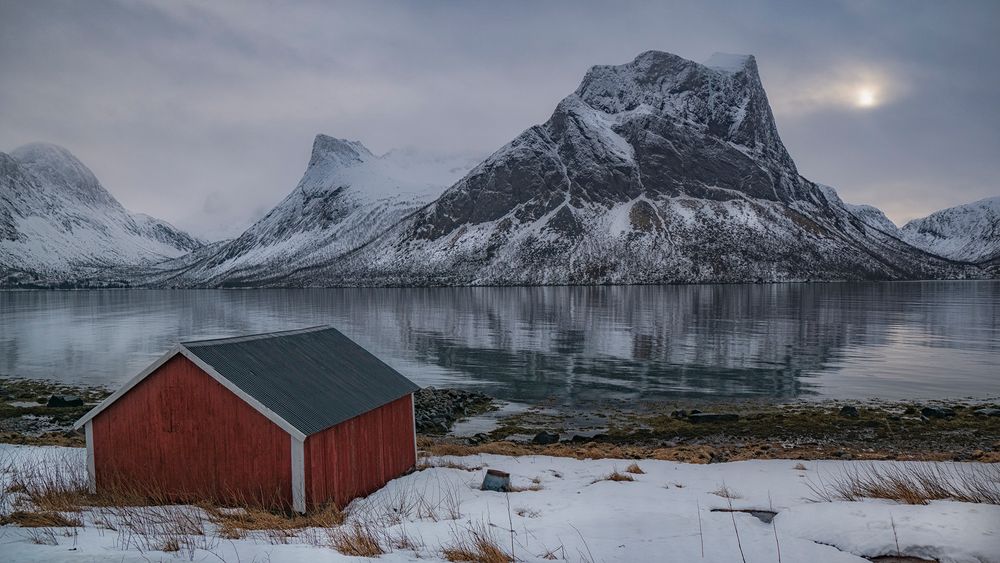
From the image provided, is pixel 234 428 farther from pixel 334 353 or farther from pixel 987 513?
pixel 987 513

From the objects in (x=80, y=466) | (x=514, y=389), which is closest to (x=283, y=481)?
(x=80, y=466)

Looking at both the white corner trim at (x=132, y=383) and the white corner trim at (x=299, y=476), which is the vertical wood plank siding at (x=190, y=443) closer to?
the white corner trim at (x=132, y=383)

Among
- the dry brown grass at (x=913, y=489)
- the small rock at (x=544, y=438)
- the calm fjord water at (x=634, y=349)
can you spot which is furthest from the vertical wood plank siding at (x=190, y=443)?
the calm fjord water at (x=634, y=349)

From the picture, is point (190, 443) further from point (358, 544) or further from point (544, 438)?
point (544, 438)

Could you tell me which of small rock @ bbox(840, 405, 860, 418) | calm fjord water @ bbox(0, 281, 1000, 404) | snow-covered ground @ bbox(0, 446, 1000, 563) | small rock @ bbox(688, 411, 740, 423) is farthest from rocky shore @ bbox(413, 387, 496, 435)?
small rock @ bbox(840, 405, 860, 418)

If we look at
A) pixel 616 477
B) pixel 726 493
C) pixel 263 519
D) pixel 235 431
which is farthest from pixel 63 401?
pixel 726 493

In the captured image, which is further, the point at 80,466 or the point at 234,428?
the point at 80,466

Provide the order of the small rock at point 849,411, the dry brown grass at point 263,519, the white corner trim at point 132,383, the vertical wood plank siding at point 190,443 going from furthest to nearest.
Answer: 1. the small rock at point 849,411
2. the white corner trim at point 132,383
3. the vertical wood plank siding at point 190,443
4. the dry brown grass at point 263,519

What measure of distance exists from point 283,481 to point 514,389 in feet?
89.2

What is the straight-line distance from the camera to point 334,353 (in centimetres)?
1905

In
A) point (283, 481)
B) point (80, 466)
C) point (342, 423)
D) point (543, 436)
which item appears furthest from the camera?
point (543, 436)

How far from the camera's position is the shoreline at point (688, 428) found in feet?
77.2

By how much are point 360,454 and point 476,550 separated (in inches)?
264

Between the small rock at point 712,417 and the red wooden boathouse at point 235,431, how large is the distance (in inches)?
758
